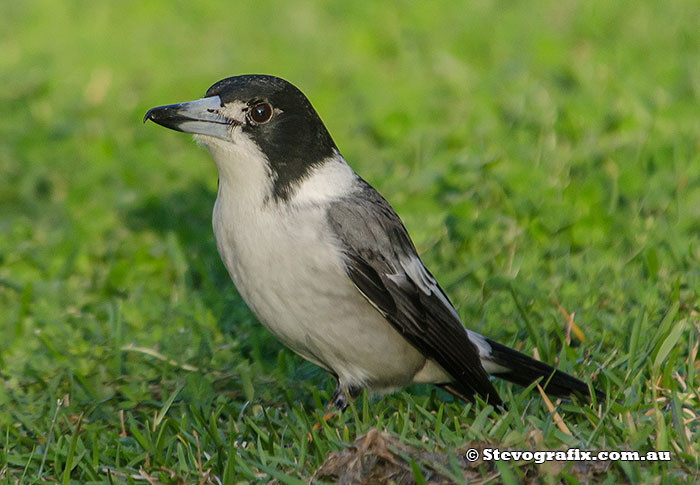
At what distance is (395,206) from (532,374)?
2188mm

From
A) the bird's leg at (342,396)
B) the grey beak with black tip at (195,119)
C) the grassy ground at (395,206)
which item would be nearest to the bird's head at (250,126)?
the grey beak with black tip at (195,119)

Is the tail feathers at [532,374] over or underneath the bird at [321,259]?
underneath

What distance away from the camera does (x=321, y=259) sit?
12.8 feet

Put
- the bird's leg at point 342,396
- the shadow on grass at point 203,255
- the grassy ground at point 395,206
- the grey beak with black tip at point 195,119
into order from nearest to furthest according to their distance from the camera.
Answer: the grassy ground at point 395,206, the grey beak with black tip at point 195,119, the bird's leg at point 342,396, the shadow on grass at point 203,255

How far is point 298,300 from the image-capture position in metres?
3.88

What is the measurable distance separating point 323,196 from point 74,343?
1652mm

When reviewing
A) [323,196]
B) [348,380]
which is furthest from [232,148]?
[348,380]

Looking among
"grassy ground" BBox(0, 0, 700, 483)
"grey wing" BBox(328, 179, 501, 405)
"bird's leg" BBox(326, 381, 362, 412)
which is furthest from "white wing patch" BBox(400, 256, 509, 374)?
"bird's leg" BBox(326, 381, 362, 412)

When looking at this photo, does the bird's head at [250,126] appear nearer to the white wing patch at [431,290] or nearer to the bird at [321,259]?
the bird at [321,259]

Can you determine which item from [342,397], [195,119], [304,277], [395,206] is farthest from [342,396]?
[395,206]

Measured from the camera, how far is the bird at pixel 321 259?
3898mm

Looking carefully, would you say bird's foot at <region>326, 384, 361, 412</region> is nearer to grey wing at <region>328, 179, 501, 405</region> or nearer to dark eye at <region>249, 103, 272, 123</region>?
grey wing at <region>328, 179, 501, 405</region>

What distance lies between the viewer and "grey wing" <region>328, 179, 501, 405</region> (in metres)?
4.01

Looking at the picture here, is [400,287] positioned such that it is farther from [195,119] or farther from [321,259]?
[195,119]
